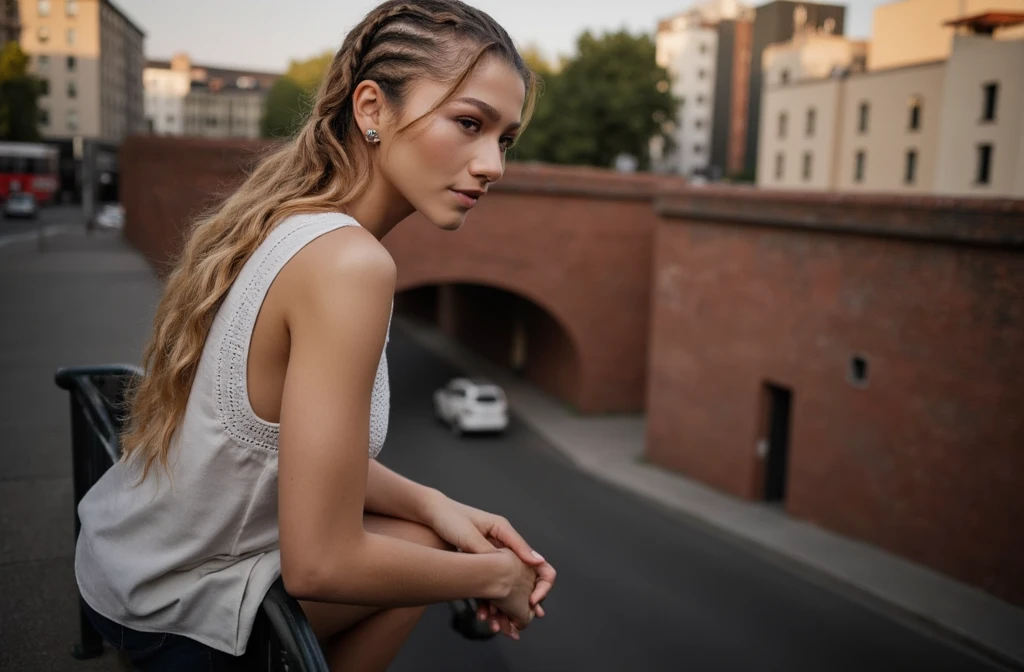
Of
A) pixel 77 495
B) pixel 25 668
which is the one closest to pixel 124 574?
pixel 25 668

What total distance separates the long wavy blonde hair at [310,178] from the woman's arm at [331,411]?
22 cm

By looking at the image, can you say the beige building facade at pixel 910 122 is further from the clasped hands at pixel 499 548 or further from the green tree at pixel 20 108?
the green tree at pixel 20 108

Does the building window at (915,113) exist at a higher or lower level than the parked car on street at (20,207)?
higher

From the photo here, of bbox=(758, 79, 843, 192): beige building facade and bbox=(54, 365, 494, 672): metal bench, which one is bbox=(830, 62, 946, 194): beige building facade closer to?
bbox=(758, 79, 843, 192): beige building facade

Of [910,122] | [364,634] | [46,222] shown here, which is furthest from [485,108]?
[46,222]

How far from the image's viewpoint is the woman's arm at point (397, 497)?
2.00 m

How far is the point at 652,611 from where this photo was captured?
1135 centimetres

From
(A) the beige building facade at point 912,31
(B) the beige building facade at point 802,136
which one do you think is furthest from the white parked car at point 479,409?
(B) the beige building facade at point 802,136

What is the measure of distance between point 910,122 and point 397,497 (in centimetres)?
3875

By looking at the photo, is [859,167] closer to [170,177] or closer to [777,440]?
[777,440]

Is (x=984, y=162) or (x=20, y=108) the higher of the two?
(x=20, y=108)

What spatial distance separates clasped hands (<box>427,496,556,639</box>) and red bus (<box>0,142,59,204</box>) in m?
44.2

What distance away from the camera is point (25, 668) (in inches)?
90.0

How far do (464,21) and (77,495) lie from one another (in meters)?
1.84
